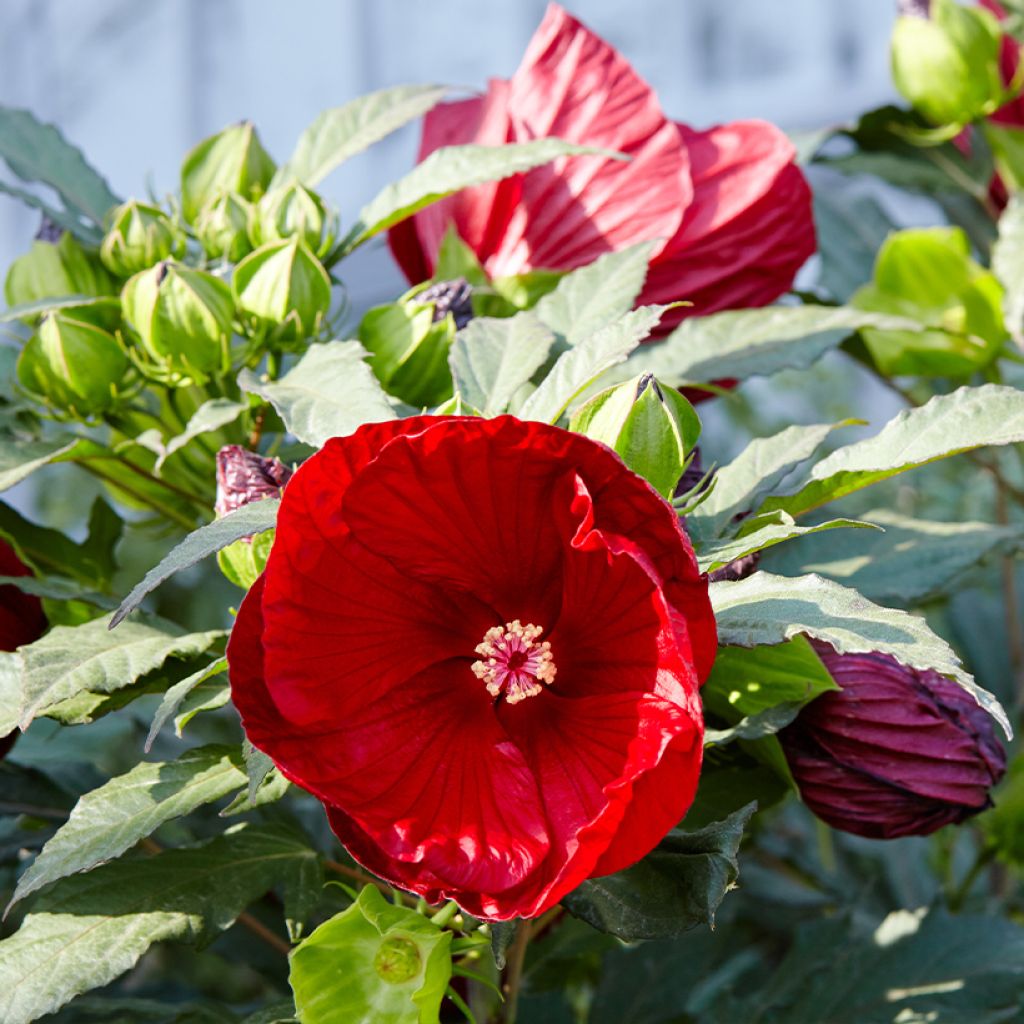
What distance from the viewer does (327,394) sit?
0.61m

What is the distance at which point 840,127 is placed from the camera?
41.1 inches

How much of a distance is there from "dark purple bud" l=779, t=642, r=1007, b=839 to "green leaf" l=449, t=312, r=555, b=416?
183mm

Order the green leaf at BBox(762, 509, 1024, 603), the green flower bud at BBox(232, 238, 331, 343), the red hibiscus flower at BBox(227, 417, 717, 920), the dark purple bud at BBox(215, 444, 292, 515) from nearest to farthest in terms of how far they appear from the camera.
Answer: the red hibiscus flower at BBox(227, 417, 717, 920)
the dark purple bud at BBox(215, 444, 292, 515)
the green flower bud at BBox(232, 238, 331, 343)
the green leaf at BBox(762, 509, 1024, 603)

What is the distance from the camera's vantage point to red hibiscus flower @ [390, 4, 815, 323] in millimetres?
760

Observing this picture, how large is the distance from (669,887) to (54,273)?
0.46 m

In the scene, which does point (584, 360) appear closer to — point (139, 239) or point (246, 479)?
point (246, 479)

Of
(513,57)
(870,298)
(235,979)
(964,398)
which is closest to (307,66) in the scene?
(513,57)

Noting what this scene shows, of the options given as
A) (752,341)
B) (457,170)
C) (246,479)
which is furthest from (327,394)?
(752,341)

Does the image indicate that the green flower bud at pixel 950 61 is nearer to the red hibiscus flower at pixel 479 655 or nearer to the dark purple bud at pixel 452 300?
the dark purple bud at pixel 452 300

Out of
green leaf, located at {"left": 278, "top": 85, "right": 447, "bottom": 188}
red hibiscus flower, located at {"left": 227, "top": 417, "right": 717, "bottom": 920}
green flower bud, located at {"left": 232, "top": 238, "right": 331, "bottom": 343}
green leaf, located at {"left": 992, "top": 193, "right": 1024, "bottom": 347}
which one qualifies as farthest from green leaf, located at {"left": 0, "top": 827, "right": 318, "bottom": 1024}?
green leaf, located at {"left": 992, "top": 193, "right": 1024, "bottom": 347}

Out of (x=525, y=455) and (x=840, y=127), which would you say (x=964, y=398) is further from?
(x=840, y=127)

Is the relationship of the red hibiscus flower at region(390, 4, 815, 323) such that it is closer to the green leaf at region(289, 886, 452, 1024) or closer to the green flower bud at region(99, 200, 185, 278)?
the green flower bud at region(99, 200, 185, 278)

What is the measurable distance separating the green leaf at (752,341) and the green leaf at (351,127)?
0.61 feet

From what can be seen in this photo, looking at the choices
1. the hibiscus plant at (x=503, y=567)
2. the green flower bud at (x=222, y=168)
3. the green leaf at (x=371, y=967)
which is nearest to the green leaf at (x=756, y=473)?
the hibiscus plant at (x=503, y=567)
